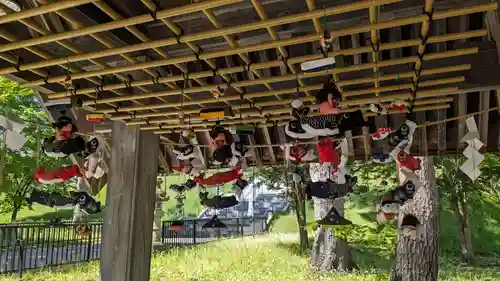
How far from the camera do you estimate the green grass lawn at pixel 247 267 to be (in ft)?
22.2

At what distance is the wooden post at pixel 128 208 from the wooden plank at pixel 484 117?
2.53 metres

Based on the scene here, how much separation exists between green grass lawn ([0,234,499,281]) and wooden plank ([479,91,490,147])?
435 cm

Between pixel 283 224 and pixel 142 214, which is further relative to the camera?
pixel 283 224

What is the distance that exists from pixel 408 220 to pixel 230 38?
1.96 metres

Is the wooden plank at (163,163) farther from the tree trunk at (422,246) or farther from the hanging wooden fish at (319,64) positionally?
the tree trunk at (422,246)

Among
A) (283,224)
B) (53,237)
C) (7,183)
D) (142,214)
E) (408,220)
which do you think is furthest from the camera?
(283,224)

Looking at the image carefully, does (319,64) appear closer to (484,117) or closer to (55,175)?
(484,117)

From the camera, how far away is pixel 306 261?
8.70 metres

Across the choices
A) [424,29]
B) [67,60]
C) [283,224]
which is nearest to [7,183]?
[67,60]

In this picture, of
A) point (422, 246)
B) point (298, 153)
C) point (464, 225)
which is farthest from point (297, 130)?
point (464, 225)

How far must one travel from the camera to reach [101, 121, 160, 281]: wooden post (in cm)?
301

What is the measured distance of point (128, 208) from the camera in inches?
121

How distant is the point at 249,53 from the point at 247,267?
6244 mm

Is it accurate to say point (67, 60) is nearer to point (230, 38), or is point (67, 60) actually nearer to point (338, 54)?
point (230, 38)
